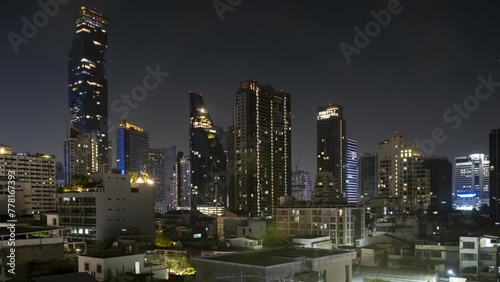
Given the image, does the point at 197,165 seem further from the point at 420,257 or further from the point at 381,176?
the point at 420,257

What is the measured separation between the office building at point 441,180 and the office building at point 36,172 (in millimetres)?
77584

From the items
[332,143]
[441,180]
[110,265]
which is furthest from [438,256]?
[332,143]

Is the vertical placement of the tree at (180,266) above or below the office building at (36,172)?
below

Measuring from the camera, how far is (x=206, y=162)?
400 feet

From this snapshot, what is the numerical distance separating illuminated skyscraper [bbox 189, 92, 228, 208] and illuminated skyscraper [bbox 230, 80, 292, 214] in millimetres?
14227

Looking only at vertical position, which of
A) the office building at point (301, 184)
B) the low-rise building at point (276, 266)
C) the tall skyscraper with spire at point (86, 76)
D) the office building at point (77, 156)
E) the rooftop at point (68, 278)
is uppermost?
the tall skyscraper with spire at point (86, 76)

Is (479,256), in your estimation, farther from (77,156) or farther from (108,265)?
(77,156)

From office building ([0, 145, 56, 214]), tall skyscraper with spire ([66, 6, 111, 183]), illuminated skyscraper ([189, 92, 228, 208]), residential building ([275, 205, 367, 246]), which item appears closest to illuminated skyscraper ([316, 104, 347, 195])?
illuminated skyscraper ([189, 92, 228, 208])

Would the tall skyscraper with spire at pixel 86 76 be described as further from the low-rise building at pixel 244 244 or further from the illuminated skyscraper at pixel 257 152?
the low-rise building at pixel 244 244

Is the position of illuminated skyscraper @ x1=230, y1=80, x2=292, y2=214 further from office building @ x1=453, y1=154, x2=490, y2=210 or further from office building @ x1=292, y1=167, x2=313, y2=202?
office building @ x1=453, y1=154, x2=490, y2=210

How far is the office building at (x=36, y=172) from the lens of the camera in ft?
194

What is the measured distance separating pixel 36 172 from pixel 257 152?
45.2 metres

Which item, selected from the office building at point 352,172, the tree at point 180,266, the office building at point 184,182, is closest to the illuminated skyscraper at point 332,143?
the office building at point 352,172

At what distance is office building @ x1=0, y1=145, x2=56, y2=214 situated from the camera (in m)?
59.0
